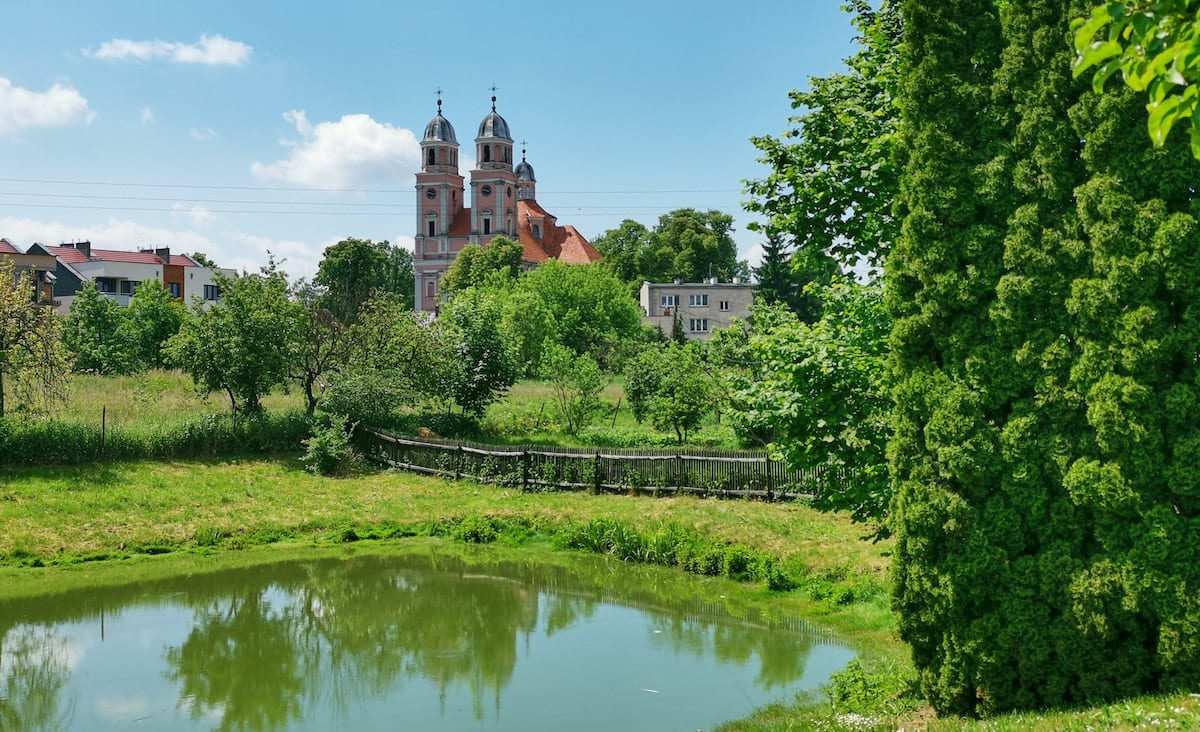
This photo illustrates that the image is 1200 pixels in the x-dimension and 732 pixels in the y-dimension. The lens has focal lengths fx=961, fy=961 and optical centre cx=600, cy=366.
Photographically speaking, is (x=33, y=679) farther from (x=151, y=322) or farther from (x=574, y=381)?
(x=151, y=322)

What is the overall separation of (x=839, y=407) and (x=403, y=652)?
680 cm

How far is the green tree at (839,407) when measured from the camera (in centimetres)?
1026

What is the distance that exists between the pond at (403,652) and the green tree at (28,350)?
9044mm

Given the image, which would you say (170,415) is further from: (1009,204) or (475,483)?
(1009,204)

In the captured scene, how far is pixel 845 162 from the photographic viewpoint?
10750mm

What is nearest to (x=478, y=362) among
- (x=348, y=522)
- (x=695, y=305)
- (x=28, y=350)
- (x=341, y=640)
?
(x=348, y=522)

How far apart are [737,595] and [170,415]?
713 inches

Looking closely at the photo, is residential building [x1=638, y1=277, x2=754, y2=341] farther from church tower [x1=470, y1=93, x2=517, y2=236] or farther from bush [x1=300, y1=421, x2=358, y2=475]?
bush [x1=300, y1=421, x2=358, y2=475]

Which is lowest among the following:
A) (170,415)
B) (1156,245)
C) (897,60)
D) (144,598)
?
(144,598)

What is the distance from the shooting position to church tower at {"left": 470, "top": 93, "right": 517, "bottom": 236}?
9594 centimetres

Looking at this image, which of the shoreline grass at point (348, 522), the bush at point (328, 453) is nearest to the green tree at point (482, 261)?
the bush at point (328, 453)

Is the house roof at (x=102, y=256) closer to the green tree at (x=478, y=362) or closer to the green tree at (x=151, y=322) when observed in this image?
the green tree at (x=151, y=322)

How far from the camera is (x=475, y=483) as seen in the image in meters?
24.0

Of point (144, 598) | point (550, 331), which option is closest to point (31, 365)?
point (144, 598)
